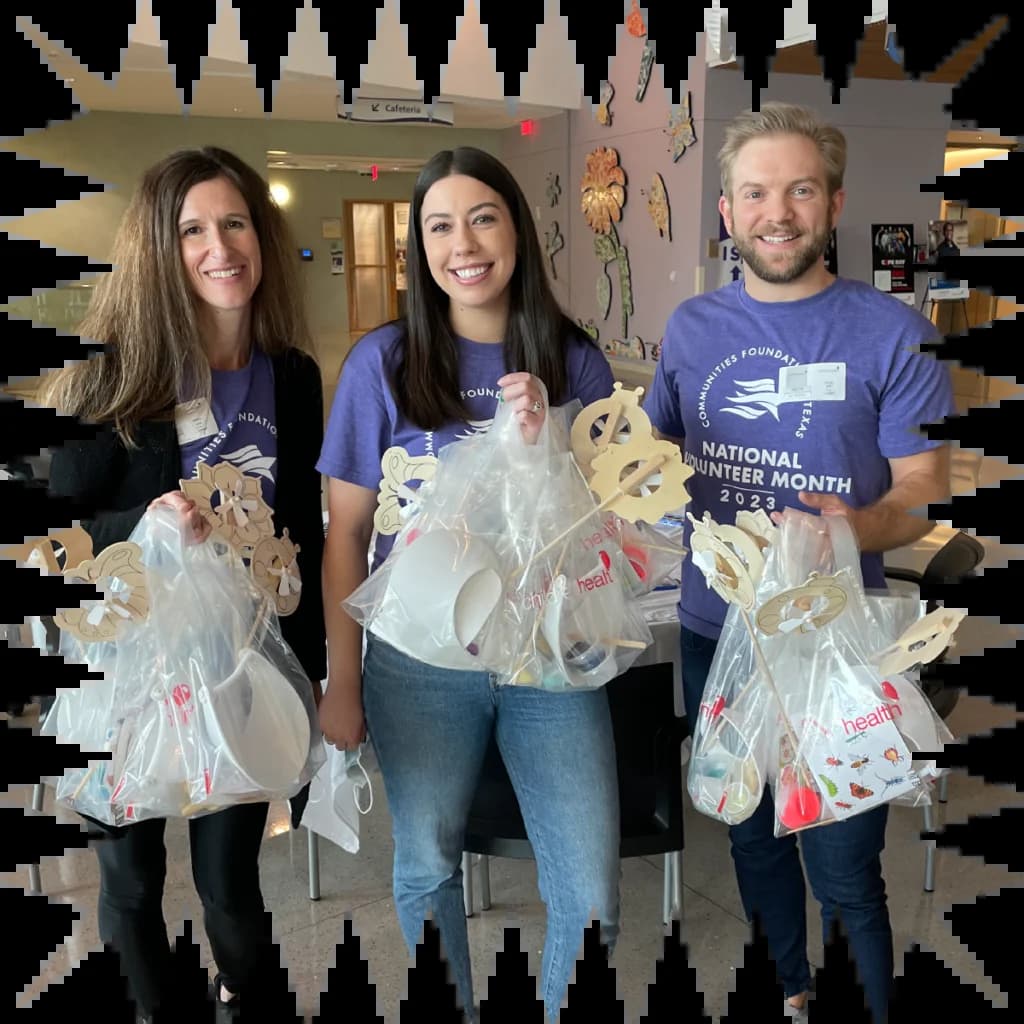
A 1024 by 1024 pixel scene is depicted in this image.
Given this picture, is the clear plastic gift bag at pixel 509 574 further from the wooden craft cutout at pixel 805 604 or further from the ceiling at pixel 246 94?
the ceiling at pixel 246 94

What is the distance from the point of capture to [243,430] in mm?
1571

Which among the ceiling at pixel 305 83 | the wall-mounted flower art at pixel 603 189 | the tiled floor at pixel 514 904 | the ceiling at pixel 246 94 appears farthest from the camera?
the wall-mounted flower art at pixel 603 189

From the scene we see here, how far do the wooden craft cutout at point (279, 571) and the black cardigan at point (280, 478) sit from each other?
0.23 ft

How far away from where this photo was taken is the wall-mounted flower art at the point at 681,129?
19.6 ft

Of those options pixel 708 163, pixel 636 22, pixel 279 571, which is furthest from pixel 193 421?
pixel 636 22

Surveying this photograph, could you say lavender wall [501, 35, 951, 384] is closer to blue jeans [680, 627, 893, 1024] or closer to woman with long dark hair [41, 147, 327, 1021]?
woman with long dark hair [41, 147, 327, 1021]

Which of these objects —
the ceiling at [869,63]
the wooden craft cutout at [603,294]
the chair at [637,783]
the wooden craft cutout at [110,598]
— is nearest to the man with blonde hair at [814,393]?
the chair at [637,783]

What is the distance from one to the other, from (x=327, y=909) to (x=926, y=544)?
13.9ft

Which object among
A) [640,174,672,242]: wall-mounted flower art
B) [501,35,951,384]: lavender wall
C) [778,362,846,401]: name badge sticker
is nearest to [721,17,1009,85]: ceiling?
[501,35,951,384]: lavender wall

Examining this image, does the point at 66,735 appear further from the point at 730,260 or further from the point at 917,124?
the point at 917,124

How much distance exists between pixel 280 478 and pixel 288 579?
0.19 metres

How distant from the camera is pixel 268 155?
9.18m

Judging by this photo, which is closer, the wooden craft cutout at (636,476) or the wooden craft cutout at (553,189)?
the wooden craft cutout at (636,476)

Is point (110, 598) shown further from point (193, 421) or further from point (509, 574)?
point (509, 574)
